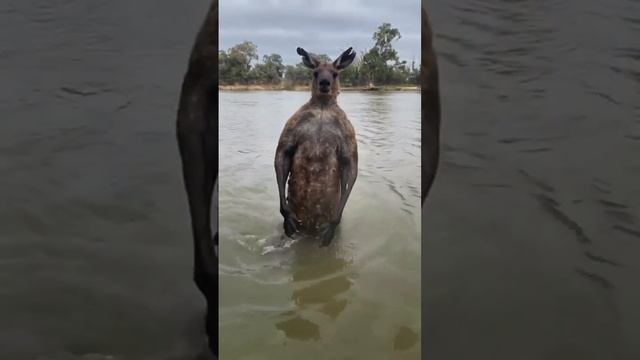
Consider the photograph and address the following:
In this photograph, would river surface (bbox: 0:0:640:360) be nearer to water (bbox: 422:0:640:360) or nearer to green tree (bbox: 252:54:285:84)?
water (bbox: 422:0:640:360)

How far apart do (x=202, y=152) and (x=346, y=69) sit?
62 centimetres

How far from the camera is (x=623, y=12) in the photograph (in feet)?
6.92

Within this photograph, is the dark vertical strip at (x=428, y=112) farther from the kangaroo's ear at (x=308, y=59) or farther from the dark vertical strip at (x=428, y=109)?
the kangaroo's ear at (x=308, y=59)

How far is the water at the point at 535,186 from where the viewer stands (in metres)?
2.10

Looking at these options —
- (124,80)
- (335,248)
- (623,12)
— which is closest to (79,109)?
(124,80)

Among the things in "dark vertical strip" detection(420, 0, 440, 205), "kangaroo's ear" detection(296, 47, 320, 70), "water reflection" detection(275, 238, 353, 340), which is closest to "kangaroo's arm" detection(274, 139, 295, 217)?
"water reflection" detection(275, 238, 353, 340)

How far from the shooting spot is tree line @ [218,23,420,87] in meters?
2.14

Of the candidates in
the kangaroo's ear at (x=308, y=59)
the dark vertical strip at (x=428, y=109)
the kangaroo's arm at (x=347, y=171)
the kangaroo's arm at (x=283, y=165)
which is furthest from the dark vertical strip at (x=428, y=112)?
the kangaroo's arm at (x=283, y=165)

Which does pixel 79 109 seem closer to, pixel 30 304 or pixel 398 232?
pixel 30 304

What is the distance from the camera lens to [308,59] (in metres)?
2.18

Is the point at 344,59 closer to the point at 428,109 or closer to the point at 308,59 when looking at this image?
the point at 308,59

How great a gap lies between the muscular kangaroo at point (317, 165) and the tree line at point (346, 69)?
2.7 inches

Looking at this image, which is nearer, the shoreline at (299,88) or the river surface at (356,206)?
the river surface at (356,206)

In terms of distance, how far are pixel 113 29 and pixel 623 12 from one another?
1.85 metres
